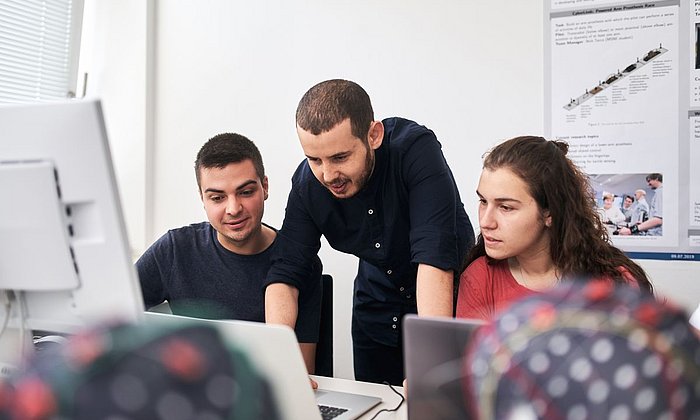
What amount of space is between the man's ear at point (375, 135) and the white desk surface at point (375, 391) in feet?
1.85

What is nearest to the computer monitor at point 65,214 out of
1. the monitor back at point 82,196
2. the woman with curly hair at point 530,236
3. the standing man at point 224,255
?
the monitor back at point 82,196

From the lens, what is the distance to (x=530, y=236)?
163cm

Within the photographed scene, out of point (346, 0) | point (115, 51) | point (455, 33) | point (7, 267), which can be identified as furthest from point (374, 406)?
point (115, 51)

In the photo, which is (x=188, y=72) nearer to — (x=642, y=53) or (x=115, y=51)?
(x=115, y=51)

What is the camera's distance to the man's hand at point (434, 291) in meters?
1.50

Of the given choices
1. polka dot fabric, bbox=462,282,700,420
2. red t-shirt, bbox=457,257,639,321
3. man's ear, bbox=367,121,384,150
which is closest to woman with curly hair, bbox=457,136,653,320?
red t-shirt, bbox=457,257,639,321

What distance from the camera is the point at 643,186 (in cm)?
227

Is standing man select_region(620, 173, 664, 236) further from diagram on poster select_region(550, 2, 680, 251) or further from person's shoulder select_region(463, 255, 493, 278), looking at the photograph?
person's shoulder select_region(463, 255, 493, 278)

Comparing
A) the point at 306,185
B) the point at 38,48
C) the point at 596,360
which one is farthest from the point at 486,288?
the point at 38,48

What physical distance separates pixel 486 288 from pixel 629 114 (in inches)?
39.7

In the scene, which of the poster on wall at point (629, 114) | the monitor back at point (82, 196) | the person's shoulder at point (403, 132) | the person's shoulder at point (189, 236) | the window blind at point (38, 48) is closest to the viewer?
the monitor back at point (82, 196)

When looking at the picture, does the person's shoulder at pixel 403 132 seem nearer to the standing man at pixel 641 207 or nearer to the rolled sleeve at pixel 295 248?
the rolled sleeve at pixel 295 248

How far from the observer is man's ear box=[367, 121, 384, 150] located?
5.39ft

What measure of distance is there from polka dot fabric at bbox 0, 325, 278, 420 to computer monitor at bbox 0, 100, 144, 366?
17.8 inches
